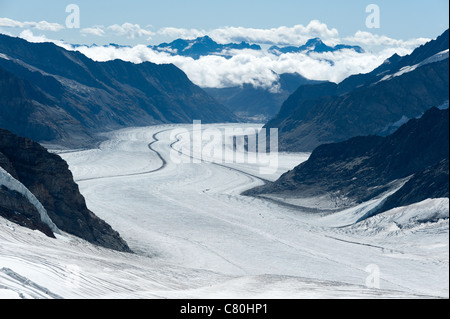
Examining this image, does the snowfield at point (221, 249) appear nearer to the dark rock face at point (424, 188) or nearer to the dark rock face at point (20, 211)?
the dark rock face at point (20, 211)

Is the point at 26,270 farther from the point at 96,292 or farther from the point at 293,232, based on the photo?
the point at 293,232

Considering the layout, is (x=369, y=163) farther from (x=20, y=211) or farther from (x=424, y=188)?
(x=20, y=211)

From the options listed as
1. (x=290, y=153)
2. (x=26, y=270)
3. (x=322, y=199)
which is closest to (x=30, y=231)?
(x=26, y=270)

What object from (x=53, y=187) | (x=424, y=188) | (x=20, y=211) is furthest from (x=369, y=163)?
(x=20, y=211)

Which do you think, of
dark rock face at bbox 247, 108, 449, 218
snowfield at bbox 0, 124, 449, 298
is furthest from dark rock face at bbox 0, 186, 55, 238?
dark rock face at bbox 247, 108, 449, 218

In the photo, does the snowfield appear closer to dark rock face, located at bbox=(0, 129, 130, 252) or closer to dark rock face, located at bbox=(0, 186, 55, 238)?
dark rock face, located at bbox=(0, 186, 55, 238)

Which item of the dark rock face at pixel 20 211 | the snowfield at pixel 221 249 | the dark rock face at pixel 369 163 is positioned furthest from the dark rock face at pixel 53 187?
the dark rock face at pixel 369 163
